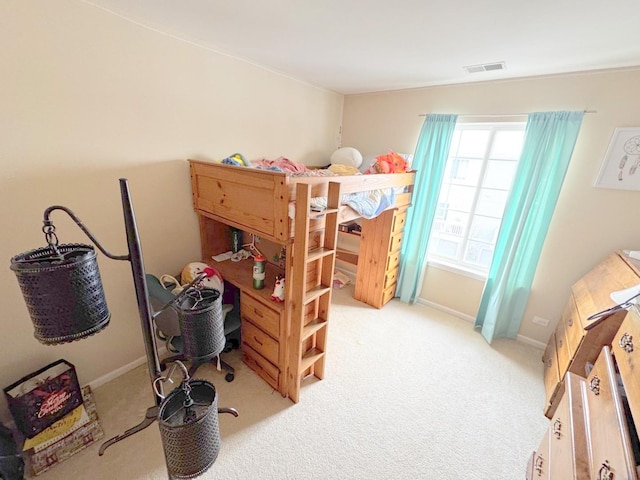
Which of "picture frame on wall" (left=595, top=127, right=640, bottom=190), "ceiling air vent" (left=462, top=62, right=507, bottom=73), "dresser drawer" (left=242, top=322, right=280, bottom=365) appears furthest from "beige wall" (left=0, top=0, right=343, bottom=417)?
"picture frame on wall" (left=595, top=127, right=640, bottom=190)

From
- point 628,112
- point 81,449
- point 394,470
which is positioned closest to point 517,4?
point 628,112

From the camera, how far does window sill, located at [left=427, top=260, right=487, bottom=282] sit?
285 cm

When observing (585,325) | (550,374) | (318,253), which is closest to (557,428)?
(585,325)

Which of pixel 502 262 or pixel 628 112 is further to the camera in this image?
pixel 502 262

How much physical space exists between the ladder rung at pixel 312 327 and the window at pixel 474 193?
172 centimetres

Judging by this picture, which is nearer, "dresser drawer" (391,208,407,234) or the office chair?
the office chair

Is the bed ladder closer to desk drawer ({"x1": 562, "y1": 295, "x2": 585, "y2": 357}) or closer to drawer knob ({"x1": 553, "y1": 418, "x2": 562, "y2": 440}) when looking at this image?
drawer knob ({"x1": 553, "y1": 418, "x2": 562, "y2": 440})

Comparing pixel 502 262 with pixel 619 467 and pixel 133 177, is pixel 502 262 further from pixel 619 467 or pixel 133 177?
pixel 133 177

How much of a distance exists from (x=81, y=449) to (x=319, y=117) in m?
3.45

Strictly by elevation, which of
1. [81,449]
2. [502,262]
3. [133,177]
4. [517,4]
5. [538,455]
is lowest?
[81,449]

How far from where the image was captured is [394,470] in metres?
1.55

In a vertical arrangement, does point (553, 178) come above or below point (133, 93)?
below

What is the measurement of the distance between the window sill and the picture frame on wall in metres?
1.25

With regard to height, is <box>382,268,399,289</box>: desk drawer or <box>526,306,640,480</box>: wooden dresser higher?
<box>526,306,640,480</box>: wooden dresser
